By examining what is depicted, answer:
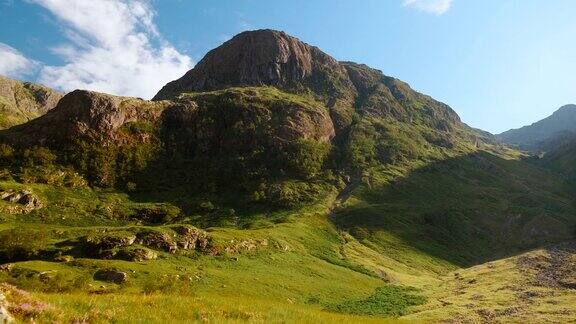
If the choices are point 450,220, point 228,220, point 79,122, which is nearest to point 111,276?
point 228,220

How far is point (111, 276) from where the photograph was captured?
59.5 m

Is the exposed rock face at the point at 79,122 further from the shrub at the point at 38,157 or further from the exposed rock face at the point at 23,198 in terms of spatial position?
the exposed rock face at the point at 23,198

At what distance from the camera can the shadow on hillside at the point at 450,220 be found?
12975 centimetres

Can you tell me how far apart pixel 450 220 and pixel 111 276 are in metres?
120

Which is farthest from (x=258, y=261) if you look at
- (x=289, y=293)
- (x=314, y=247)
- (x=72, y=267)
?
(x=72, y=267)

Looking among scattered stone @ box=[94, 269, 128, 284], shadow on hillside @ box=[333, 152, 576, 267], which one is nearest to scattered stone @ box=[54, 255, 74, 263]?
scattered stone @ box=[94, 269, 128, 284]

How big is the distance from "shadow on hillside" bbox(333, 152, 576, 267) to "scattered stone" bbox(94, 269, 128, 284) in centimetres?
7612

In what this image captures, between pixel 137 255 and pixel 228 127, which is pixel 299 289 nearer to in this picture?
pixel 137 255

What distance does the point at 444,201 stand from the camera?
17262 cm

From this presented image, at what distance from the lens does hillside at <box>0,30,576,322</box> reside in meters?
58.7

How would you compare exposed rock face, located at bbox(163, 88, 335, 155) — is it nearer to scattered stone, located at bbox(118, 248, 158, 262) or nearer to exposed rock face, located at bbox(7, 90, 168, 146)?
exposed rock face, located at bbox(7, 90, 168, 146)

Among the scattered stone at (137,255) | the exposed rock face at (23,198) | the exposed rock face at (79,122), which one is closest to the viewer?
the scattered stone at (137,255)

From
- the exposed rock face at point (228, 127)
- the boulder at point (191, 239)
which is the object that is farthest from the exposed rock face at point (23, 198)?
the exposed rock face at point (228, 127)

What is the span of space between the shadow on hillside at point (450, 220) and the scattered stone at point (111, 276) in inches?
2997
